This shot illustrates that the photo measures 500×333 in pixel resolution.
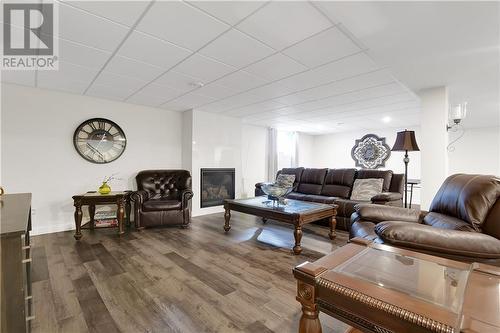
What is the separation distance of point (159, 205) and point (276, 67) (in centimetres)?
271

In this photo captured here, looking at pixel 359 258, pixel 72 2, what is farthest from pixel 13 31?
pixel 359 258

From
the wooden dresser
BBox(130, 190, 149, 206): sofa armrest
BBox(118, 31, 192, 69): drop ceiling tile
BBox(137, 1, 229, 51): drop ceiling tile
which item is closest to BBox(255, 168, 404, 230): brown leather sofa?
BBox(130, 190, 149, 206): sofa armrest

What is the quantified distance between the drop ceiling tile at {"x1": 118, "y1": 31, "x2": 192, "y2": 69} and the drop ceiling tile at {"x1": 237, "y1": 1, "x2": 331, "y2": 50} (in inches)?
30.5

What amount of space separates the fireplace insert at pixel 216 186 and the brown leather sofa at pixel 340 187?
30.3 inches

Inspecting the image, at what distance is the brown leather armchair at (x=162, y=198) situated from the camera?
12.0 ft

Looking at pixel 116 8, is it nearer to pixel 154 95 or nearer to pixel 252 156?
pixel 154 95

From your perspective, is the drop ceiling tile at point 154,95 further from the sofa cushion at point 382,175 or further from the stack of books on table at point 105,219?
the sofa cushion at point 382,175

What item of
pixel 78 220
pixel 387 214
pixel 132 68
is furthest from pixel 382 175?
pixel 78 220

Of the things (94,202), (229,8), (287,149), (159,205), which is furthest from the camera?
(287,149)

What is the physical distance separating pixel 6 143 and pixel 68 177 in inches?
Result: 33.7

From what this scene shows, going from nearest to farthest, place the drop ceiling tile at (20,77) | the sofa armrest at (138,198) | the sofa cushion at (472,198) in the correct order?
the sofa cushion at (472,198) → the drop ceiling tile at (20,77) → the sofa armrest at (138,198)

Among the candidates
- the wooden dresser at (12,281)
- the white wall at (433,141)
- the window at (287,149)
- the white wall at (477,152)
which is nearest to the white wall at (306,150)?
the window at (287,149)

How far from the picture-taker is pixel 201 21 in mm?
1840

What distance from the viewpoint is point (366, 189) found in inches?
161
